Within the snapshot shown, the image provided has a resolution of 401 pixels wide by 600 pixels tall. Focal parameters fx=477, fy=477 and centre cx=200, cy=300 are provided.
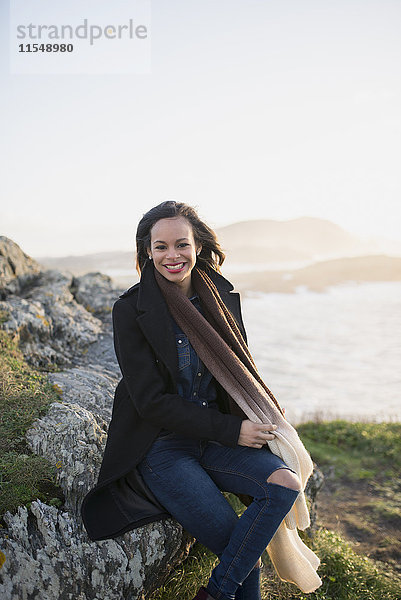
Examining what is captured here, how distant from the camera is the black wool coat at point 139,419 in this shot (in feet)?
8.13

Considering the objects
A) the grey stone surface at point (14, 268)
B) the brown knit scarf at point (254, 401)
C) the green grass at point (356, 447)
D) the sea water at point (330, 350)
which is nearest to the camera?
the brown knit scarf at point (254, 401)

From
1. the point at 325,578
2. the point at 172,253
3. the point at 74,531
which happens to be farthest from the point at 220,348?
the point at 325,578

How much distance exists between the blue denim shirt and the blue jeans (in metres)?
0.25

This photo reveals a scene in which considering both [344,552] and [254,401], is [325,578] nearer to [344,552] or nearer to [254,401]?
[344,552]

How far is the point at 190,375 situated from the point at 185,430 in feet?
1.17

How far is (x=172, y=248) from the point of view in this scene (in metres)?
2.80

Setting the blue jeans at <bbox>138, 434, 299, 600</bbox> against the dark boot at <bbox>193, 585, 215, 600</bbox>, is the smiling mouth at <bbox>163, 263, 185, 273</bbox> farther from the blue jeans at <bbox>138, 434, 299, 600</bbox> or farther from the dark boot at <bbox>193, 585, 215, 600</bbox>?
the dark boot at <bbox>193, 585, 215, 600</bbox>

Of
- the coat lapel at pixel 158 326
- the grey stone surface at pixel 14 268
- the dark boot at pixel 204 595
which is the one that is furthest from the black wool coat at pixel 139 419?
the grey stone surface at pixel 14 268

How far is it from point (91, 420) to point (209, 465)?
84 cm

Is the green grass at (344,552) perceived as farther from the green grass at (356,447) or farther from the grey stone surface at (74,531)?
the grey stone surface at (74,531)

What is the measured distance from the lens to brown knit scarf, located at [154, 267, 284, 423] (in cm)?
270

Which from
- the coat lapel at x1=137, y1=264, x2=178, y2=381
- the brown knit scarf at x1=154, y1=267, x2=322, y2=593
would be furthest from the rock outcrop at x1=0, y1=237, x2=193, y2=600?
the coat lapel at x1=137, y1=264, x2=178, y2=381

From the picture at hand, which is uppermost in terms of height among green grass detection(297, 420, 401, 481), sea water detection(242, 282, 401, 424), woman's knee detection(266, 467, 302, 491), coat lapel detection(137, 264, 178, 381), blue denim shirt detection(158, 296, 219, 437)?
coat lapel detection(137, 264, 178, 381)

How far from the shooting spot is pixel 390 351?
58.5ft
